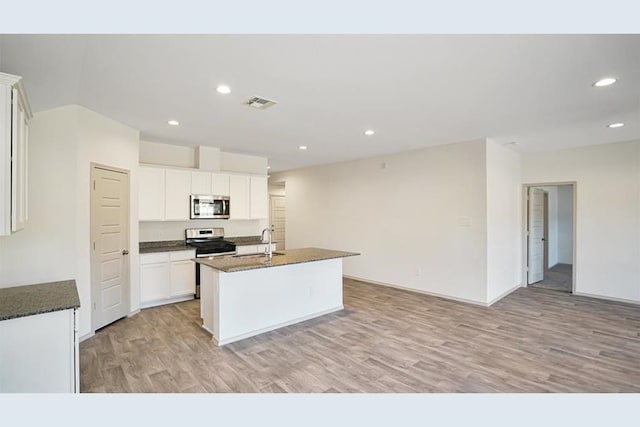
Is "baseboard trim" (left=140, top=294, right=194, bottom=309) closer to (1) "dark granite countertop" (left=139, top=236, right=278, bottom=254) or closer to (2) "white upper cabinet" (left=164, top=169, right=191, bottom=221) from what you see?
(1) "dark granite countertop" (left=139, top=236, right=278, bottom=254)

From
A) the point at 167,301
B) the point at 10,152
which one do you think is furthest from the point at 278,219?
the point at 10,152

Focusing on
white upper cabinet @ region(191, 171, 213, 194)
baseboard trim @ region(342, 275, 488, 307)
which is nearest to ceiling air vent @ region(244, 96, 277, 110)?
white upper cabinet @ region(191, 171, 213, 194)

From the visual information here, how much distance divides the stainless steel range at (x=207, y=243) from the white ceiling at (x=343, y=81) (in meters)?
1.77

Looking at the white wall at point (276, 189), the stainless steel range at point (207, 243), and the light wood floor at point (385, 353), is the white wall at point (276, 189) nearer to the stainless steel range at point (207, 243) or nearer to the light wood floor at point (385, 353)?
the stainless steel range at point (207, 243)

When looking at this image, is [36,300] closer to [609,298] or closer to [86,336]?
[86,336]

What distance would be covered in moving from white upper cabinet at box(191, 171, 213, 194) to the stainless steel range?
0.73 meters

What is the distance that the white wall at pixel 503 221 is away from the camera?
493cm

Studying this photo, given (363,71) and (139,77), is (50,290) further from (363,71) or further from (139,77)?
(363,71)

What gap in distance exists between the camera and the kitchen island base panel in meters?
3.43

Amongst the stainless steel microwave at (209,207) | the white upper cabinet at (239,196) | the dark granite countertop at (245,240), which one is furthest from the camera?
the dark granite countertop at (245,240)

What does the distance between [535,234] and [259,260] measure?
5.77 meters

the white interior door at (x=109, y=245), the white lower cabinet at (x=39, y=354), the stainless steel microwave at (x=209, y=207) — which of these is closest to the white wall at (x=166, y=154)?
the stainless steel microwave at (x=209, y=207)

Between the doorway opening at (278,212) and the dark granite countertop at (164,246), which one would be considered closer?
the dark granite countertop at (164,246)

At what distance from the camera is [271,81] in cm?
271
